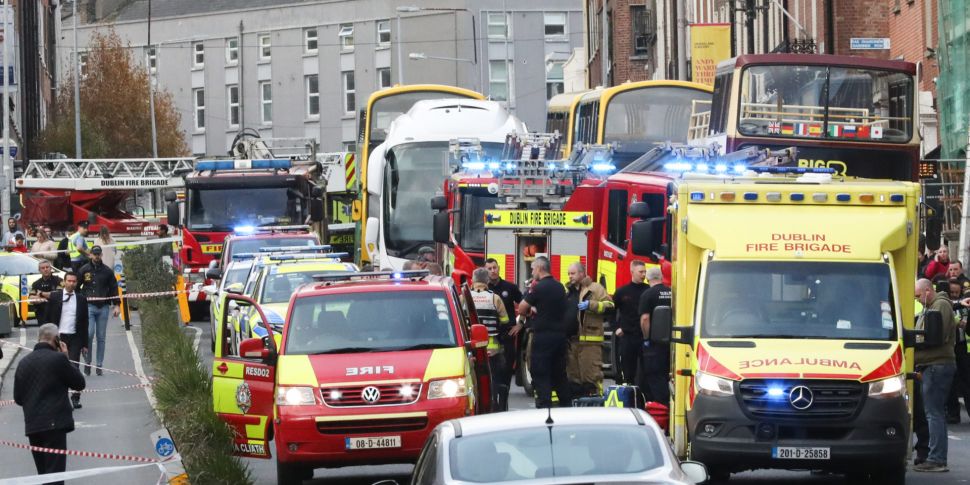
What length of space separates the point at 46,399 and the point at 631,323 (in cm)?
611

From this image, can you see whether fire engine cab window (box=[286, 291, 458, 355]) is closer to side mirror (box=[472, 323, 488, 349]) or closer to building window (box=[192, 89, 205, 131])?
side mirror (box=[472, 323, 488, 349])

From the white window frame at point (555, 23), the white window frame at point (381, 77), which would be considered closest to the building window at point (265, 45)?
the white window frame at point (381, 77)

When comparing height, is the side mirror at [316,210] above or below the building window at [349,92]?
below

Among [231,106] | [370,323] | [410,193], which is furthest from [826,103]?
[231,106]

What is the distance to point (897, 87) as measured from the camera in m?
23.8

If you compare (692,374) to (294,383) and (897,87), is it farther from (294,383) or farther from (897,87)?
(897,87)

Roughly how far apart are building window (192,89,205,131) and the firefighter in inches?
2759

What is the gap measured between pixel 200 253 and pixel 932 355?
2383 centimetres

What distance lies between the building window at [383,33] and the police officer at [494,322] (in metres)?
61.5

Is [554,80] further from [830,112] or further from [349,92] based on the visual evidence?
[830,112]

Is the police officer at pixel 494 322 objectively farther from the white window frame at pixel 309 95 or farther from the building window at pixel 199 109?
the building window at pixel 199 109

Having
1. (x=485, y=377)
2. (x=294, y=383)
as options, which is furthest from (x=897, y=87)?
(x=294, y=383)

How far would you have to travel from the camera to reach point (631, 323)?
712 inches

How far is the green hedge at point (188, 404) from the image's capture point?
43.9 ft
